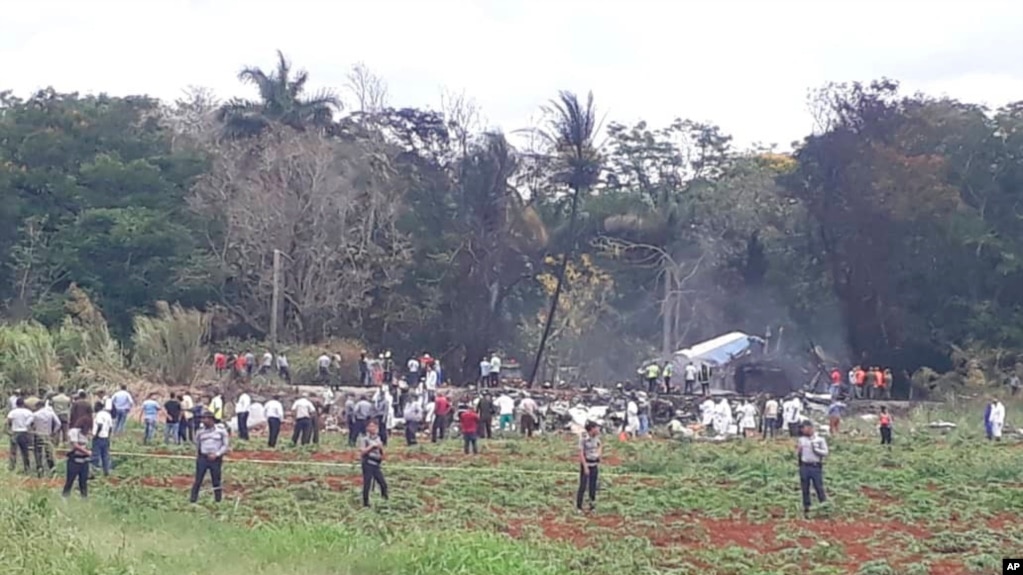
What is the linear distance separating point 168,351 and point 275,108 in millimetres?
15192

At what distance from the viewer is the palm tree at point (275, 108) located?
5422 cm

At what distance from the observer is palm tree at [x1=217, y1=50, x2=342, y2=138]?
54.2 m

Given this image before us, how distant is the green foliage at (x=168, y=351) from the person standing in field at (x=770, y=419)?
53.6 ft

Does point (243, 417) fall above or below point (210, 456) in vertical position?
above

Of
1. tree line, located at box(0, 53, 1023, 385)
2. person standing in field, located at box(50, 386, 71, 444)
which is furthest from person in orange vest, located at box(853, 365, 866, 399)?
person standing in field, located at box(50, 386, 71, 444)

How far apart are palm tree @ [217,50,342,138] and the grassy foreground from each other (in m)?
24.7

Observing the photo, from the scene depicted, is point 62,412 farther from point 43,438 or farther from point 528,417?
point 528,417

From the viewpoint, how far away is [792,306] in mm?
55594

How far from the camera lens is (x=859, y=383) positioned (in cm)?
4584

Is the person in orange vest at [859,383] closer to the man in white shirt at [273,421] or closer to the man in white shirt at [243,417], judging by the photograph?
the man in white shirt at [243,417]

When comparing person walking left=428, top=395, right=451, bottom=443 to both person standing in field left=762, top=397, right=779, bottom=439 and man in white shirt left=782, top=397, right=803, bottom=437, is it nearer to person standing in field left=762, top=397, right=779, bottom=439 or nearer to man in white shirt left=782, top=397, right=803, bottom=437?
person standing in field left=762, top=397, right=779, bottom=439

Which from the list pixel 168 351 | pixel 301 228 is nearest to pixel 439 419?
pixel 168 351

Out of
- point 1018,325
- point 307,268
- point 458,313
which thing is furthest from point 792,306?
point 307,268

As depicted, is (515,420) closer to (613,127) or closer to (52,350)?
(52,350)
